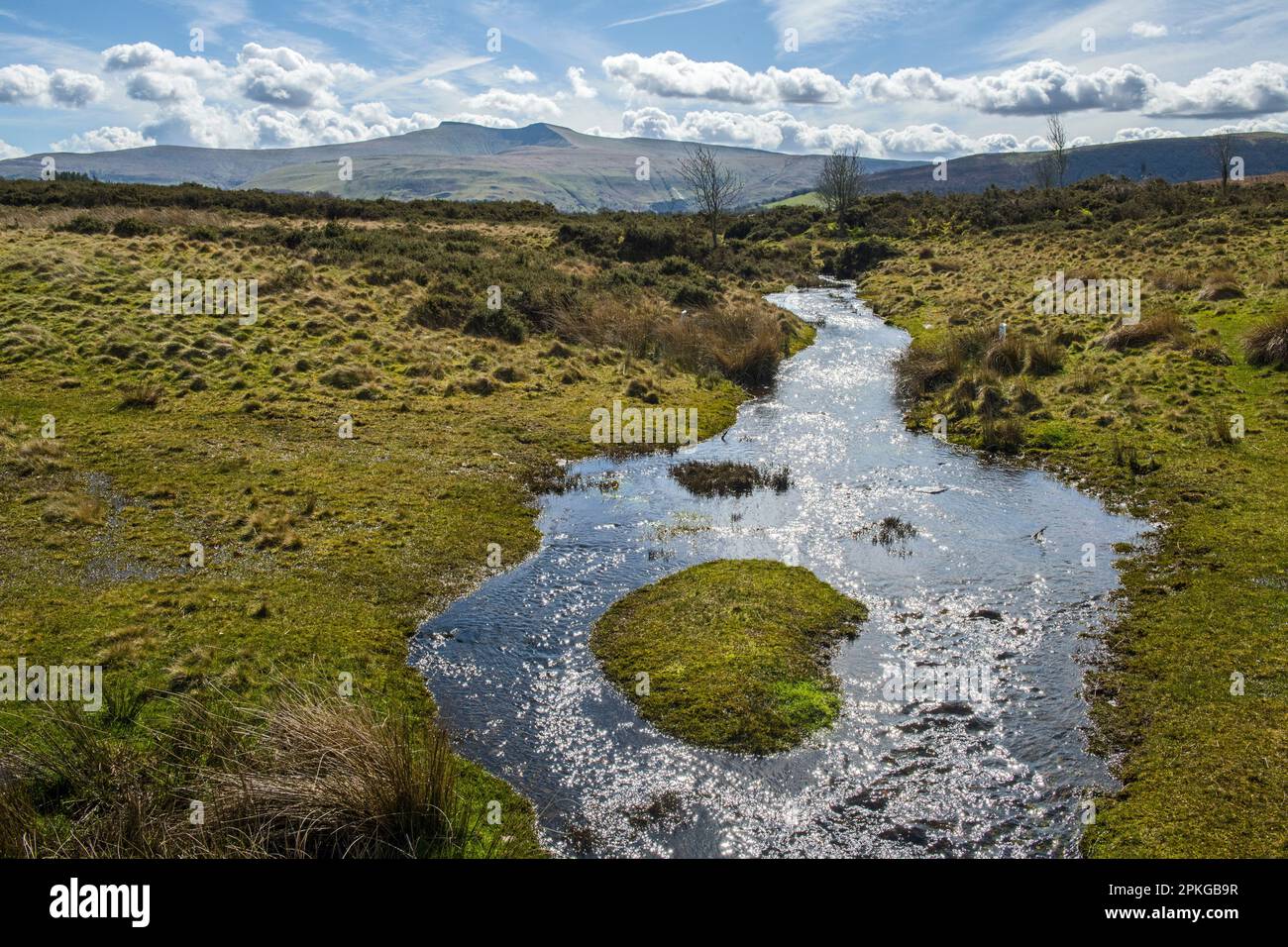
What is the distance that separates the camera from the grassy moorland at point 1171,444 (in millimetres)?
9250

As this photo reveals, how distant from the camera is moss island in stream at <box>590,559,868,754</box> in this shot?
10930 millimetres

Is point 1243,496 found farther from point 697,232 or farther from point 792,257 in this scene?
point 697,232

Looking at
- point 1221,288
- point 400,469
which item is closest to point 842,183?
point 1221,288

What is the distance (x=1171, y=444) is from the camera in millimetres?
20375

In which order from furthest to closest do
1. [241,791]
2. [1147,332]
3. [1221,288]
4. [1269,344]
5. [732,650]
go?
[1221,288]
[1147,332]
[1269,344]
[732,650]
[241,791]

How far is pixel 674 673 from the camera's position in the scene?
39.4ft

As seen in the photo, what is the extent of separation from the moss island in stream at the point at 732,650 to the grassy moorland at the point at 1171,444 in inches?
149

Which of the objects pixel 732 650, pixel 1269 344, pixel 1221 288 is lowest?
pixel 732 650

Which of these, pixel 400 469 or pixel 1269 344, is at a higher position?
pixel 1269 344

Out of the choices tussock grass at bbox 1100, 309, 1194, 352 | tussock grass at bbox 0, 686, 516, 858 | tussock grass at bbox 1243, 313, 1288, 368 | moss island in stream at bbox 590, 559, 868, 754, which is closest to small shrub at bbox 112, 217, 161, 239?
moss island in stream at bbox 590, 559, 868, 754

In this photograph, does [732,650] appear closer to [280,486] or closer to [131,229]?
[280,486]

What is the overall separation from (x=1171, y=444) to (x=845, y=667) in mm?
13750
